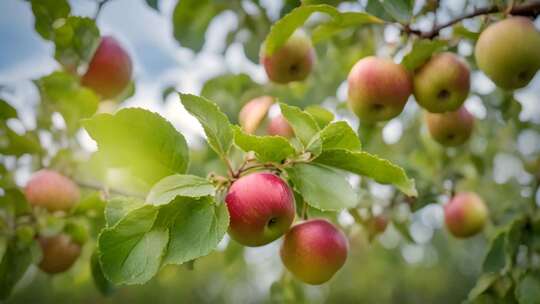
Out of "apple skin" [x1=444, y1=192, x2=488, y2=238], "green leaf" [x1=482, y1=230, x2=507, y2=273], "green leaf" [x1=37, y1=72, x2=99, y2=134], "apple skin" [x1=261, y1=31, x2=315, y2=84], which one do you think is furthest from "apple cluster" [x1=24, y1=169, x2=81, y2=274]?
"apple skin" [x1=444, y1=192, x2=488, y2=238]

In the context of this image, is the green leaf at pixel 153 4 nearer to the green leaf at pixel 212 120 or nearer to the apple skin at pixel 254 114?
the apple skin at pixel 254 114

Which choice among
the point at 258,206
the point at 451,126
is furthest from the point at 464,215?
the point at 258,206

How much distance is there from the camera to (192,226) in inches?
35.6

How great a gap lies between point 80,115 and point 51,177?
0.23 meters

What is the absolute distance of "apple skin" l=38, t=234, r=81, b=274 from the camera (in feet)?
5.25

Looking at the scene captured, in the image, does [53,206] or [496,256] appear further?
[53,206]

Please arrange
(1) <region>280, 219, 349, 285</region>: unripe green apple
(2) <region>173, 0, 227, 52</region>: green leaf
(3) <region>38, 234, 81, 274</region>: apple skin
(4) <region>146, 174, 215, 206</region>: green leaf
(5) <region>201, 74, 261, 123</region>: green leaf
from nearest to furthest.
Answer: (4) <region>146, 174, 215, 206</region>: green leaf → (1) <region>280, 219, 349, 285</region>: unripe green apple → (3) <region>38, 234, 81, 274</region>: apple skin → (2) <region>173, 0, 227, 52</region>: green leaf → (5) <region>201, 74, 261, 123</region>: green leaf

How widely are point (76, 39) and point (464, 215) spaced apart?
1.47 metres

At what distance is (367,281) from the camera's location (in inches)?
330

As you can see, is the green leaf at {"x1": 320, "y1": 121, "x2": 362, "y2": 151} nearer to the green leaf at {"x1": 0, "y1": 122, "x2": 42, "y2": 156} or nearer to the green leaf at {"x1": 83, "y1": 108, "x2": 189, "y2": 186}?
the green leaf at {"x1": 83, "y1": 108, "x2": 189, "y2": 186}

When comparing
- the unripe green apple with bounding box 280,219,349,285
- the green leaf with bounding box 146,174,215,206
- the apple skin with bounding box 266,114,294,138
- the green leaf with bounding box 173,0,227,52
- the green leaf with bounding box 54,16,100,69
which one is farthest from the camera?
the green leaf with bounding box 173,0,227,52

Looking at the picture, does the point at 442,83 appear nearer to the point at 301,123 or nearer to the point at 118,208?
the point at 301,123

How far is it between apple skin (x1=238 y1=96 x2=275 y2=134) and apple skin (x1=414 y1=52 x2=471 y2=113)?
0.46 meters

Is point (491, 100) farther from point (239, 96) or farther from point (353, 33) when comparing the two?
point (239, 96)
